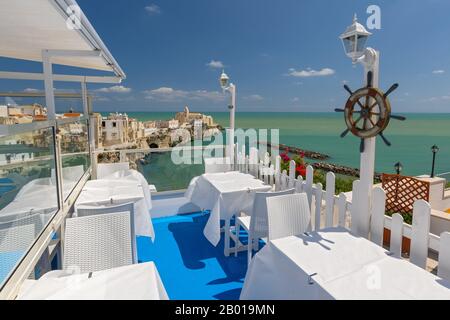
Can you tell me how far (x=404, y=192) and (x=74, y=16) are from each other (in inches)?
251

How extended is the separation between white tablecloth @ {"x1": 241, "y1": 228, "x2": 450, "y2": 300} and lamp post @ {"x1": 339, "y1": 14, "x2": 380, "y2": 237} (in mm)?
304

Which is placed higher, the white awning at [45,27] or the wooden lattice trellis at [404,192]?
the white awning at [45,27]

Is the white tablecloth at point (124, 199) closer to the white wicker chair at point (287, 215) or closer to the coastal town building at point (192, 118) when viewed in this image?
the white wicker chair at point (287, 215)

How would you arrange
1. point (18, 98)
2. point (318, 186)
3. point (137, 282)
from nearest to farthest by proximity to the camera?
point (137, 282)
point (318, 186)
point (18, 98)

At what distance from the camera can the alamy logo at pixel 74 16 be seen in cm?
148

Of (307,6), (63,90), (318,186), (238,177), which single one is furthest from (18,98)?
(307,6)

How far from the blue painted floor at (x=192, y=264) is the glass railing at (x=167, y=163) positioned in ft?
3.12

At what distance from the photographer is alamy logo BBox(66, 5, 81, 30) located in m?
1.48

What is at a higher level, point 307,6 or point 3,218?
point 307,6

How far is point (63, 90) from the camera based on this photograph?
4.09 m

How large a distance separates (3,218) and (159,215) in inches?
129

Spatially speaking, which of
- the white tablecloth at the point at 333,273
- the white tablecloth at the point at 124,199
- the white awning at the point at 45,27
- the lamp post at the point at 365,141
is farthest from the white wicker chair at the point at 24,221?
the lamp post at the point at 365,141

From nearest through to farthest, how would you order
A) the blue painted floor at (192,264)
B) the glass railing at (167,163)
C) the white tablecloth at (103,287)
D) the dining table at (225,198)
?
1. the white tablecloth at (103,287)
2. the blue painted floor at (192,264)
3. the dining table at (225,198)
4. the glass railing at (167,163)
